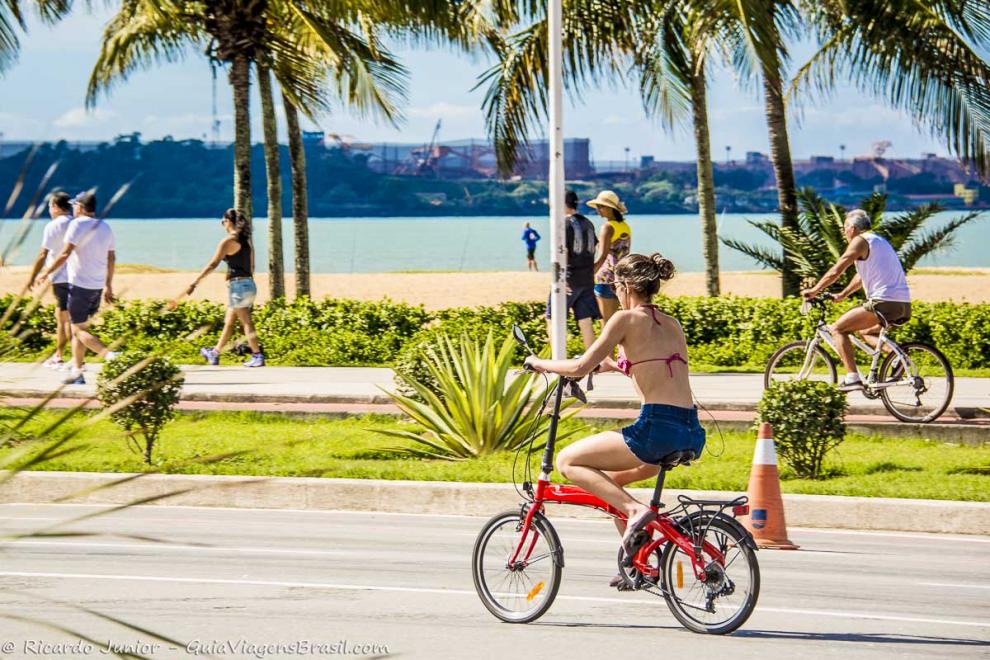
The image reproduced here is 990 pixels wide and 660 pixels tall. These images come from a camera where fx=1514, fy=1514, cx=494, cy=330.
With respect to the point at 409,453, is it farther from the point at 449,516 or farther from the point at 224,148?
the point at 224,148

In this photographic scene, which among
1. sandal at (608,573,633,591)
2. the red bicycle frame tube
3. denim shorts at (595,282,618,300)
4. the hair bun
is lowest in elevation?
sandal at (608,573,633,591)

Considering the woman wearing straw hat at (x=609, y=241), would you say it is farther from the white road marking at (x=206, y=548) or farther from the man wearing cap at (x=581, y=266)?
the white road marking at (x=206, y=548)

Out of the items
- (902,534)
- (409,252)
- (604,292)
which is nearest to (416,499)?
(902,534)

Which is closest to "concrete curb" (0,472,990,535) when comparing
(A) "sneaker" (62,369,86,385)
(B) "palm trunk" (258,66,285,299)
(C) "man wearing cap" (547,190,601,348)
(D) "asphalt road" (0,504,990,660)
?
(D) "asphalt road" (0,504,990,660)

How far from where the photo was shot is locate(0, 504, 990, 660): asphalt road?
266 inches

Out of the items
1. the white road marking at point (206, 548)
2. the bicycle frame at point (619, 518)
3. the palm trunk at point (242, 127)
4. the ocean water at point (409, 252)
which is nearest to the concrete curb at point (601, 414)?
the white road marking at point (206, 548)

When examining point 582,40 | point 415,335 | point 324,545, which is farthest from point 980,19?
point 324,545

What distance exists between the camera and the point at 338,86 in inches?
957

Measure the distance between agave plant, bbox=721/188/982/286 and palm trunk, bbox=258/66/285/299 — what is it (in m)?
8.93

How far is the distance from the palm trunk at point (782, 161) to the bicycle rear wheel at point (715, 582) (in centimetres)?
1484

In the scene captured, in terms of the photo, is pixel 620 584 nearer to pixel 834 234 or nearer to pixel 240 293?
pixel 240 293

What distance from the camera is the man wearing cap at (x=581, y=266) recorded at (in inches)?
627

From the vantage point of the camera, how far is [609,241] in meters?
16.2

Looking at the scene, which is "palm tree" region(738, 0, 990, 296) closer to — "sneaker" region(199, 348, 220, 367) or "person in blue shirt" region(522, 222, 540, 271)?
"sneaker" region(199, 348, 220, 367)
